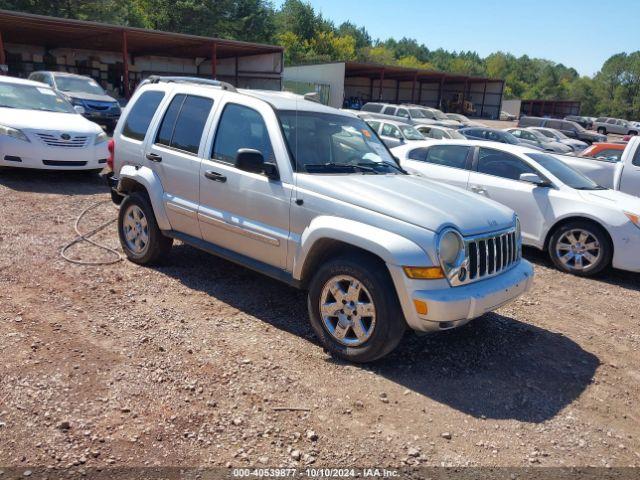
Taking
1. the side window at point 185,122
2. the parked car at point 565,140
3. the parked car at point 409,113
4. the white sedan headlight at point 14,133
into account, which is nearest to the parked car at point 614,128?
the parked car at point 565,140

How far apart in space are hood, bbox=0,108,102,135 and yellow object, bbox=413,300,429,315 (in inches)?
307

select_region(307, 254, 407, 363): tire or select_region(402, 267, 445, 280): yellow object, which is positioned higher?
select_region(402, 267, 445, 280): yellow object

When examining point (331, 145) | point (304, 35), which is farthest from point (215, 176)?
point (304, 35)

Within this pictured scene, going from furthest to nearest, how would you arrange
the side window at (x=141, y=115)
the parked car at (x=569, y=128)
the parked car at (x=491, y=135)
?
the parked car at (x=569, y=128)
the parked car at (x=491, y=135)
the side window at (x=141, y=115)

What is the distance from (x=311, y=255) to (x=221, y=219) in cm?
108

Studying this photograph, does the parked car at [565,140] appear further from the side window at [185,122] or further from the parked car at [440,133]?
the side window at [185,122]

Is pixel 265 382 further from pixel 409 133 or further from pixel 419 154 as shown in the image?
pixel 409 133

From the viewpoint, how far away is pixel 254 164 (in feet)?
13.6

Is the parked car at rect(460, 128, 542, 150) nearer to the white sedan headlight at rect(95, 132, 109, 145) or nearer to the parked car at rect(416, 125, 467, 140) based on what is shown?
the parked car at rect(416, 125, 467, 140)

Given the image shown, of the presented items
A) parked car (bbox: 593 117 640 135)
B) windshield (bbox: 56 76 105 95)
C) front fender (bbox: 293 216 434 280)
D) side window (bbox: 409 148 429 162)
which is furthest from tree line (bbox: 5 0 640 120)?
front fender (bbox: 293 216 434 280)

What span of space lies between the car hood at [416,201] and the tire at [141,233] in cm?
203

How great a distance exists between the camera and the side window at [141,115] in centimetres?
A: 552

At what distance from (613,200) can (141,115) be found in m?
5.83

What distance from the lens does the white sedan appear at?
6512mm
